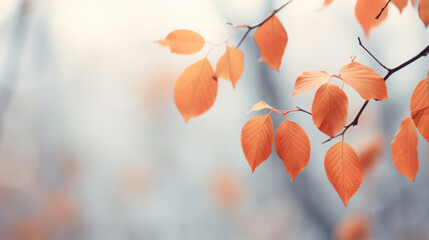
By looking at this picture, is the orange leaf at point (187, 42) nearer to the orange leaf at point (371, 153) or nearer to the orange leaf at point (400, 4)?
the orange leaf at point (400, 4)

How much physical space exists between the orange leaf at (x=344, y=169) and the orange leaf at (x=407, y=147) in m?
0.05

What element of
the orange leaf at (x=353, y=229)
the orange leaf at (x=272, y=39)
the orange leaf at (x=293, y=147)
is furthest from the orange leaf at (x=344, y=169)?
the orange leaf at (x=353, y=229)

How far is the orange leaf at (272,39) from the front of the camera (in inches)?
15.2

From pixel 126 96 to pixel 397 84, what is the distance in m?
1.68

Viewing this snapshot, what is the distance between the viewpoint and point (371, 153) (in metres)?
1.38

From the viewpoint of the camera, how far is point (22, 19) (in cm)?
202

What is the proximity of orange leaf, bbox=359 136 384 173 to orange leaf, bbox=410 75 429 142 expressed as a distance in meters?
1.08

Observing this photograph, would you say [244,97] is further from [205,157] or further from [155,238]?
[155,238]

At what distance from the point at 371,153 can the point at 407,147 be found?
1.14 m

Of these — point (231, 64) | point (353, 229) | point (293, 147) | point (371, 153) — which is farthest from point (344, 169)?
point (353, 229)

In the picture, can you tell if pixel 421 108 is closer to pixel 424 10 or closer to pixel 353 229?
pixel 424 10

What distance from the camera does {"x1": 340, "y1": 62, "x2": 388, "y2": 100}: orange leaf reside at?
0.30 metres

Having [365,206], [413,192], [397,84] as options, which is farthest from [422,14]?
[413,192]

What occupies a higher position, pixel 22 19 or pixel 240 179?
pixel 22 19
